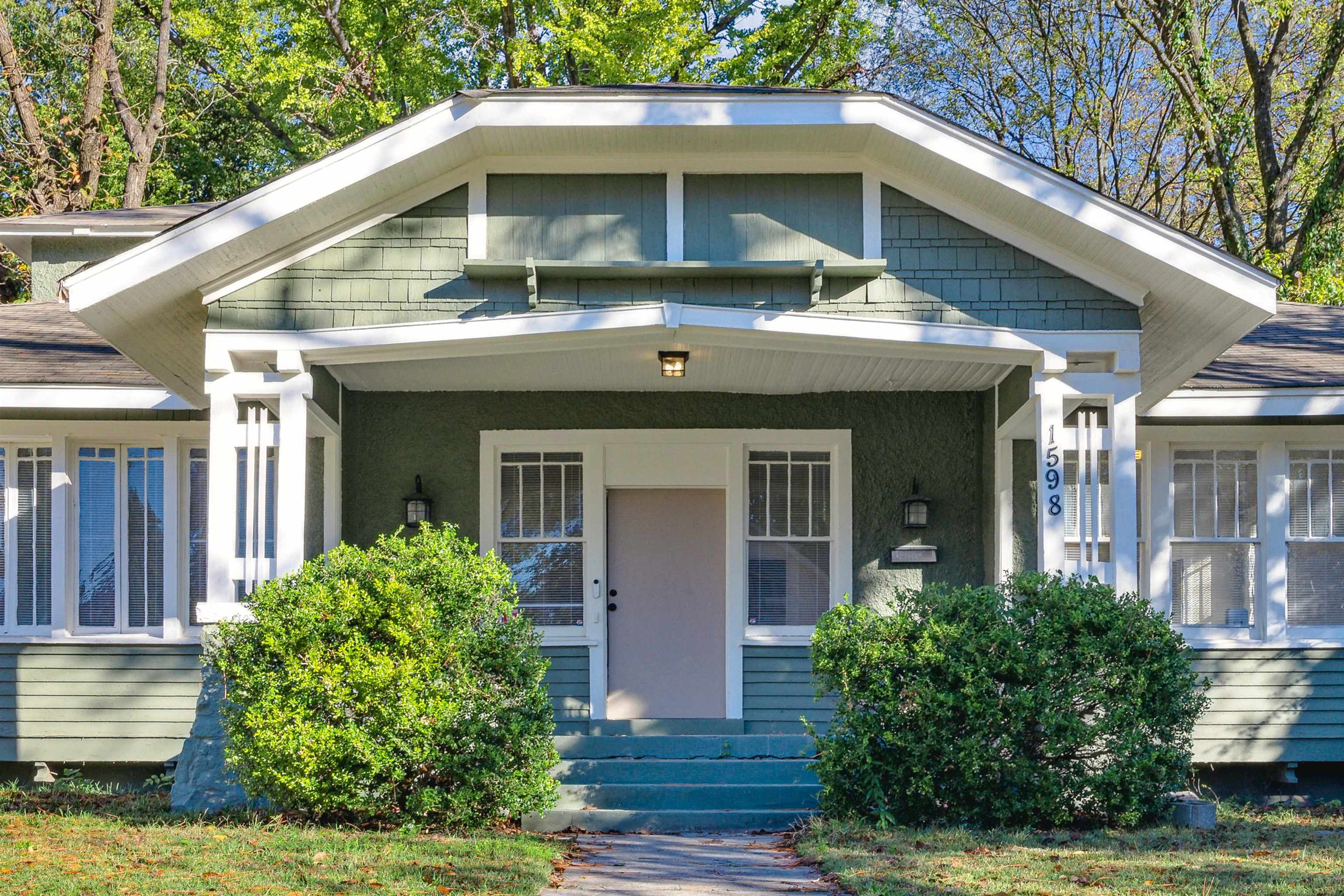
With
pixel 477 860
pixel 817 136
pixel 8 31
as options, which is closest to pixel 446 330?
pixel 817 136

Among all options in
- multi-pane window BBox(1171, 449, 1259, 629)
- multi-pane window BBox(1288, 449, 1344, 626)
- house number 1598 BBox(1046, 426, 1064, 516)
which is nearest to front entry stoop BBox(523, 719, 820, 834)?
house number 1598 BBox(1046, 426, 1064, 516)

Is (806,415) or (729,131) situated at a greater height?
(729,131)

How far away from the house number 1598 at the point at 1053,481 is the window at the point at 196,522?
20.7 ft

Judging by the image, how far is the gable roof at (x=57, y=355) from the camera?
9.02 metres

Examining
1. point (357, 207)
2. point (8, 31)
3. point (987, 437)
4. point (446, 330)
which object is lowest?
point (987, 437)

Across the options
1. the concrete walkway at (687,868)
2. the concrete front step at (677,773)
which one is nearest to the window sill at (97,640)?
the concrete front step at (677,773)

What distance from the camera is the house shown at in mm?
7445

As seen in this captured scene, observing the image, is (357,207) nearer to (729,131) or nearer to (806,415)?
(729,131)

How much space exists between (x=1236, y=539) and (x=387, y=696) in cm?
656

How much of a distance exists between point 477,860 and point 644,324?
3.23 meters

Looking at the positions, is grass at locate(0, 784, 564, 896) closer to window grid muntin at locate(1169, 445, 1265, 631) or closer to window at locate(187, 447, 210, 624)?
window at locate(187, 447, 210, 624)

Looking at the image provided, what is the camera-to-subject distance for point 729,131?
24.3 ft

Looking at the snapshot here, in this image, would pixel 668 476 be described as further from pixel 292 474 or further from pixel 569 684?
pixel 292 474

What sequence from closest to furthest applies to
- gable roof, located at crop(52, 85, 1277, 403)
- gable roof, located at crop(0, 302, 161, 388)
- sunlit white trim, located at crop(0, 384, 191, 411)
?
gable roof, located at crop(52, 85, 1277, 403)
sunlit white trim, located at crop(0, 384, 191, 411)
gable roof, located at crop(0, 302, 161, 388)
